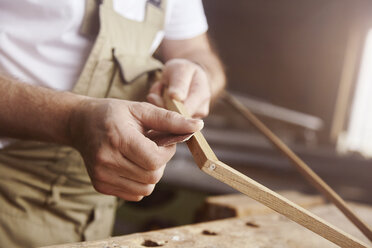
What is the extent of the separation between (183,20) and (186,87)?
0.47m

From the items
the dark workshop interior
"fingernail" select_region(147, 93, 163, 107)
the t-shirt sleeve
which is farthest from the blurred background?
"fingernail" select_region(147, 93, 163, 107)

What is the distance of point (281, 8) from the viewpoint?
5328 mm

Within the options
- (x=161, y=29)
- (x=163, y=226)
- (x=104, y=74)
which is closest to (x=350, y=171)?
(x=163, y=226)

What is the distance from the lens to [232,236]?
2.80 ft

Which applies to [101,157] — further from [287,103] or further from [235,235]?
[287,103]

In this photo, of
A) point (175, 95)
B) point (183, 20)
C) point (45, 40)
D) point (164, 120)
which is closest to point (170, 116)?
point (164, 120)

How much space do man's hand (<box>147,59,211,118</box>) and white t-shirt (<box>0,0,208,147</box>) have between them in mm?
244

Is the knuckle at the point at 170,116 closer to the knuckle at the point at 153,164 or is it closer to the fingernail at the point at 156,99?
the knuckle at the point at 153,164

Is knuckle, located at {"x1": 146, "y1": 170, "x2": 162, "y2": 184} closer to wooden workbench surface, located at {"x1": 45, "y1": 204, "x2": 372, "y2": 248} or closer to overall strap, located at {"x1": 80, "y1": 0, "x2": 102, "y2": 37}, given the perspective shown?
wooden workbench surface, located at {"x1": 45, "y1": 204, "x2": 372, "y2": 248}

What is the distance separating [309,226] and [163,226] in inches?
83.4

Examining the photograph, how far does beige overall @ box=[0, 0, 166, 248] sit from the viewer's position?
106 centimetres

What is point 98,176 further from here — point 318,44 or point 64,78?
point 318,44

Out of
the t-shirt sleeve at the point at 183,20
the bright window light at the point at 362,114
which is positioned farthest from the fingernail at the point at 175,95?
the bright window light at the point at 362,114

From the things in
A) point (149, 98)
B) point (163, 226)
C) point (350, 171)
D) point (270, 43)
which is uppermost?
Result: point (270, 43)
